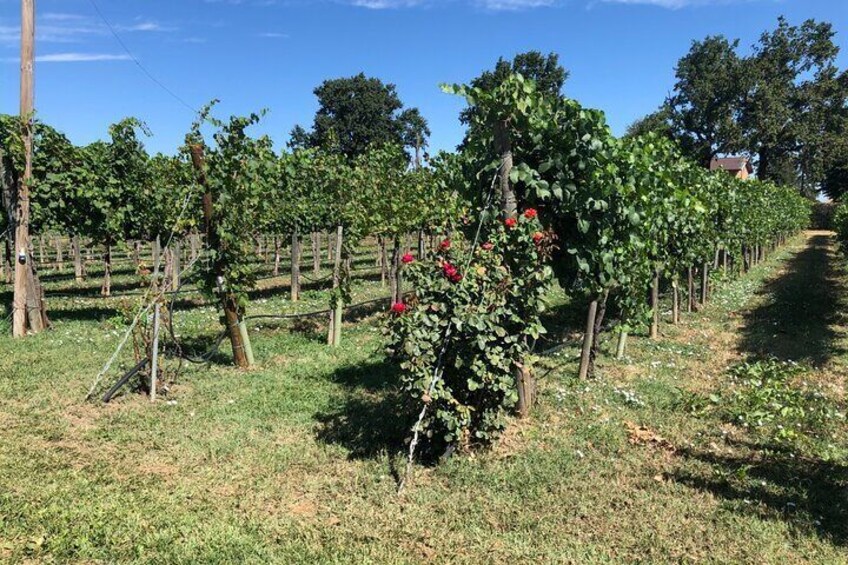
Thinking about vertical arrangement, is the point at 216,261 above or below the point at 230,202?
below

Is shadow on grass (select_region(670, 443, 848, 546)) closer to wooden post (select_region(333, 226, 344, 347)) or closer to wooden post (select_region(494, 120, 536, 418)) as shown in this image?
wooden post (select_region(494, 120, 536, 418))

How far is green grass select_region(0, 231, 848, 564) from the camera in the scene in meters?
3.63

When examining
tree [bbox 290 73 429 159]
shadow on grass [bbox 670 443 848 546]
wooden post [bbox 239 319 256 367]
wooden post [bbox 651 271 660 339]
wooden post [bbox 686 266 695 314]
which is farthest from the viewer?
tree [bbox 290 73 429 159]

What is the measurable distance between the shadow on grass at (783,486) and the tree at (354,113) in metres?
55.4

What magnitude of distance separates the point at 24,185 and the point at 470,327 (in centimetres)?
847

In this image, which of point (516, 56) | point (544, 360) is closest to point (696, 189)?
point (544, 360)

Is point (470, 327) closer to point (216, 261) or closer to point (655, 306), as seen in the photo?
point (216, 261)

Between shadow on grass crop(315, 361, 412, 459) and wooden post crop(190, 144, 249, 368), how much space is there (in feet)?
4.53

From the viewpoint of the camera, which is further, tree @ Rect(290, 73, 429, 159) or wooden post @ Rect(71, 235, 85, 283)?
tree @ Rect(290, 73, 429, 159)

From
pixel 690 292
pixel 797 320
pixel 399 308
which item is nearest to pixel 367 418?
pixel 399 308

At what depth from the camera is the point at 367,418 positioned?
18.7 ft

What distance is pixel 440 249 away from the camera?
4664 millimetres

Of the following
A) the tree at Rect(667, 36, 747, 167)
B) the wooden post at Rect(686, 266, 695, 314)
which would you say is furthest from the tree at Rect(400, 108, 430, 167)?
the wooden post at Rect(686, 266, 695, 314)

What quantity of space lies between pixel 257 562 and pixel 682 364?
6624mm
